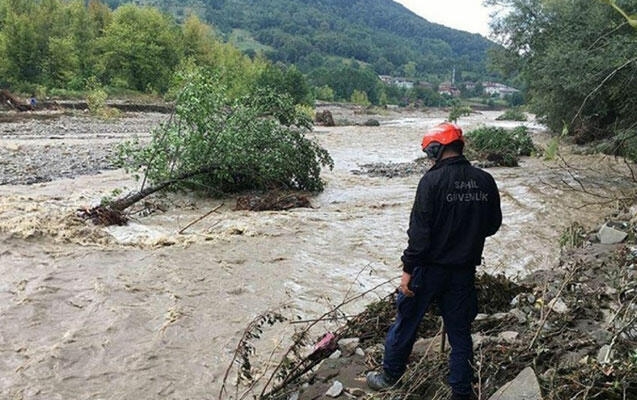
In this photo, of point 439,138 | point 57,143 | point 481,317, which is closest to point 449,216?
point 439,138

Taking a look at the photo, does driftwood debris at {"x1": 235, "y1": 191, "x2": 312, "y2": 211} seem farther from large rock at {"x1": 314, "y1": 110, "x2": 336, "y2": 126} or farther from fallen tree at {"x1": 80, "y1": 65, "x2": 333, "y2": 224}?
large rock at {"x1": 314, "y1": 110, "x2": 336, "y2": 126}

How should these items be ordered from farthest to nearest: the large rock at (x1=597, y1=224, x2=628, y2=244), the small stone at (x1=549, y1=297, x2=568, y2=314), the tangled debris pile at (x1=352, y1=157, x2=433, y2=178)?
the tangled debris pile at (x1=352, y1=157, x2=433, y2=178) → the large rock at (x1=597, y1=224, x2=628, y2=244) → the small stone at (x1=549, y1=297, x2=568, y2=314)

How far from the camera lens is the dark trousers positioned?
12.3 feet

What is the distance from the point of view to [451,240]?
3742 mm

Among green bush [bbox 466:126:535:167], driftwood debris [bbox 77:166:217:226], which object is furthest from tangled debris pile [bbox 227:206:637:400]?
green bush [bbox 466:126:535:167]

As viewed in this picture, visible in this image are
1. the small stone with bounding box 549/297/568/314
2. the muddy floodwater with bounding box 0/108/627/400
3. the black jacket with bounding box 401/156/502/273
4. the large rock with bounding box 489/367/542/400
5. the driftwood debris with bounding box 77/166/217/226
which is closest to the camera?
the large rock with bounding box 489/367/542/400

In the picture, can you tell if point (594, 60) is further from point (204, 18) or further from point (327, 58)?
point (204, 18)

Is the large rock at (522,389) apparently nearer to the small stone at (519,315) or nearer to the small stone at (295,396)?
the small stone at (519,315)

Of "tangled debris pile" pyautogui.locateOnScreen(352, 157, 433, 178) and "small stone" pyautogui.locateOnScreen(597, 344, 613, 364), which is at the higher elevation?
"small stone" pyautogui.locateOnScreen(597, 344, 613, 364)

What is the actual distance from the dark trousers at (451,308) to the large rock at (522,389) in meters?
0.26

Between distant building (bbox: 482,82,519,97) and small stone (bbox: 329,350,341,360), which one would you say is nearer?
small stone (bbox: 329,350,341,360)

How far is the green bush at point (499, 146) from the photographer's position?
22.3m

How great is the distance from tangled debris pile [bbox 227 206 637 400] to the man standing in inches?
10.9

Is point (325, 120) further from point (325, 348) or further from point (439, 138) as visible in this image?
point (439, 138)
